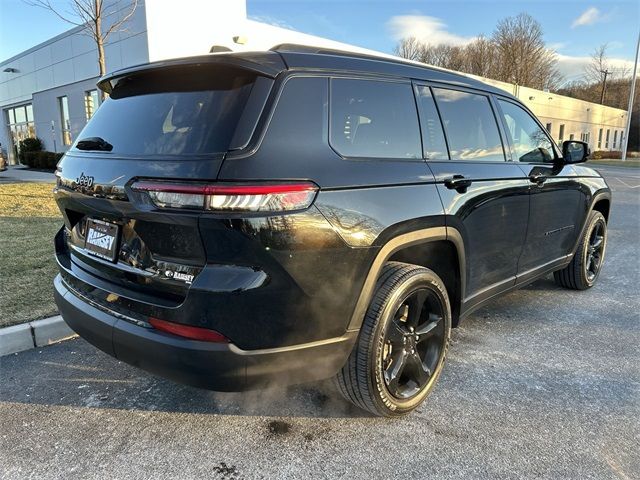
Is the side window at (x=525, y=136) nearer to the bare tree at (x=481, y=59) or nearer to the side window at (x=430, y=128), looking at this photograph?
the side window at (x=430, y=128)

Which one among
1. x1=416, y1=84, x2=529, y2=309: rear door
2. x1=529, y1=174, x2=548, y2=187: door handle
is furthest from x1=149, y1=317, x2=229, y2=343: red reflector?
x1=529, y1=174, x2=548, y2=187: door handle

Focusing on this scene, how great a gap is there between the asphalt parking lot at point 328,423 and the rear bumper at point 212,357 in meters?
0.48

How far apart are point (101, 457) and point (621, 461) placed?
8.23 ft

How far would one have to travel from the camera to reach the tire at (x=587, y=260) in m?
4.58

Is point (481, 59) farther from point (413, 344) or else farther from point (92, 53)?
Result: point (413, 344)

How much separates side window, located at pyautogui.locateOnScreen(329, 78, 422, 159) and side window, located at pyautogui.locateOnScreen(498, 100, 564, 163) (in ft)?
4.24

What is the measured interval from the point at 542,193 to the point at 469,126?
97cm

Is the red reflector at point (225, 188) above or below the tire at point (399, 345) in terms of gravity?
above

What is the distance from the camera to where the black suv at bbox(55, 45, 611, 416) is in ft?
6.16

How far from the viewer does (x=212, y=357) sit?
1.90 m

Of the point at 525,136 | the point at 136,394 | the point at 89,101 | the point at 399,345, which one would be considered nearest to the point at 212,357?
the point at 399,345

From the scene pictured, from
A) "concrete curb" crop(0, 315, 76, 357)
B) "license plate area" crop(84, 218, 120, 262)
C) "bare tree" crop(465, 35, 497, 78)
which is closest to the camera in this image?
"license plate area" crop(84, 218, 120, 262)

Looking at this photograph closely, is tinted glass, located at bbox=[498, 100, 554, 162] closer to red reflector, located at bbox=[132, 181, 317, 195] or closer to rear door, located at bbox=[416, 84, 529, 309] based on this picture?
rear door, located at bbox=[416, 84, 529, 309]

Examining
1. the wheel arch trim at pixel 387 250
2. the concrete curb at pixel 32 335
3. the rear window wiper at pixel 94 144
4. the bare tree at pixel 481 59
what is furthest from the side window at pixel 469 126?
the bare tree at pixel 481 59
